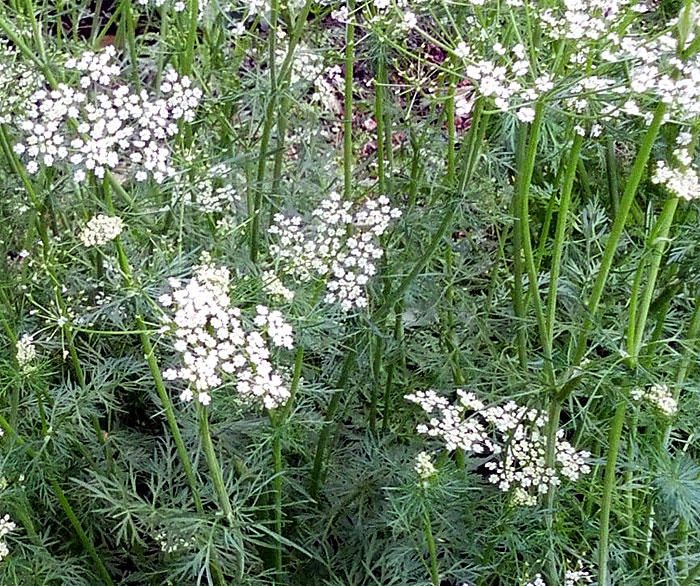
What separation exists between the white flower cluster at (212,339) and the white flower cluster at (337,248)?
282mm

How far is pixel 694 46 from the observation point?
1407 millimetres

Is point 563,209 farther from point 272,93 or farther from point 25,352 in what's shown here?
point 25,352

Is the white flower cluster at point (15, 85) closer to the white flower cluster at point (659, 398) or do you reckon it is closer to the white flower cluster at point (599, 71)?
the white flower cluster at point (599, 71)

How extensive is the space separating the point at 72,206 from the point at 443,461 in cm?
110

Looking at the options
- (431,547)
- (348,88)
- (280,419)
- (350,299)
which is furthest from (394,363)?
(348,88)

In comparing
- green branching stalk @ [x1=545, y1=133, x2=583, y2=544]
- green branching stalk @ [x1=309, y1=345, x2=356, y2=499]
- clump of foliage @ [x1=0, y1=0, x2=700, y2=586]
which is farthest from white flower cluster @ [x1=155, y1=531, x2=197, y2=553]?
green branching stalk @ [x1=545, y1=133, x2=583, y2=544]

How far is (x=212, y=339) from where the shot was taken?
1.50 metres

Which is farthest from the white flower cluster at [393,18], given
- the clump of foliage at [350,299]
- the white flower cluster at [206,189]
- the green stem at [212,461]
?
the green stem at [212,461]

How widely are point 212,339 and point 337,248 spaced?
0.50 metres

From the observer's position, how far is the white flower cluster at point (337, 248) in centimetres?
189

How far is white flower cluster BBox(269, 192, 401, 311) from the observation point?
1887mm

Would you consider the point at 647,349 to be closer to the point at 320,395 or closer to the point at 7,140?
the point at 320,395

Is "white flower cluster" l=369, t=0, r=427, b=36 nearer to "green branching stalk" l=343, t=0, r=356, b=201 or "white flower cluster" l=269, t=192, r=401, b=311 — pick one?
"green branching stalk" l=343, t=0, r=356, b=201

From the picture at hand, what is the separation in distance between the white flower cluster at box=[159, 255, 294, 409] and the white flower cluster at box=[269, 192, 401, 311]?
282mm
